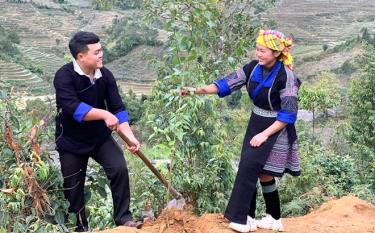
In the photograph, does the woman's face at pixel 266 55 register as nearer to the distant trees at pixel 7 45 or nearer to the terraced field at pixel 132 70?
the terraced field at pixel 132 70

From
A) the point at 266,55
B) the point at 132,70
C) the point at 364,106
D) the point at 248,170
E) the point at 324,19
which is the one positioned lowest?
the point at 132,70

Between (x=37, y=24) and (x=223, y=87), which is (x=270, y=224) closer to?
(x=223, y=87)

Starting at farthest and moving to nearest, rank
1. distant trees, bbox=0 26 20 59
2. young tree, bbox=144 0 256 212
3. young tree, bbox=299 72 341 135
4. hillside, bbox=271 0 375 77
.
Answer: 1. hillside, bbox=271 0 375 77
2. distant trees, bbox=0 26 20 59
3. young tree, bbox=299 72 341 135
4. young tree, bbox=144 0 256 212

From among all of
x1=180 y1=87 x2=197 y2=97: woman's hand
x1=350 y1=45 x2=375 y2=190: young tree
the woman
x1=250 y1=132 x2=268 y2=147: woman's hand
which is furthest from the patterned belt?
x1=350 y1=45 x2=375 y2=190: young tree

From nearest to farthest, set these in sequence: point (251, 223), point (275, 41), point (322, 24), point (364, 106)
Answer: point (275, 41) → point (251, 223) → point (364, 106) → point (322, 24)

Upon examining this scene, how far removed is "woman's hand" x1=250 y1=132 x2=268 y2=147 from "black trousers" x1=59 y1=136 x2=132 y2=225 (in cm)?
94

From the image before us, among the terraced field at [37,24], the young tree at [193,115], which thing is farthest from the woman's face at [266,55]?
the terraced field at [37,24]

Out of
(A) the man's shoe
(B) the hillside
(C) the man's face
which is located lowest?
(B) the hillside

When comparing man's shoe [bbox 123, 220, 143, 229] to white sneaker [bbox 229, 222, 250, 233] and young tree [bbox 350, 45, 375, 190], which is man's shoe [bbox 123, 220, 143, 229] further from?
young tree [bbox 350, 45, 375, 190]

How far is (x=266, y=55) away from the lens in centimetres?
350

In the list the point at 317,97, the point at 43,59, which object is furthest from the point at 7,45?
the point at 317,97

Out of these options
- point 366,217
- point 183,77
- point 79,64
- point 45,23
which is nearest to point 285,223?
point 366,217

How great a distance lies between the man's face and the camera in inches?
139

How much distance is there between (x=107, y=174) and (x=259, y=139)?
1.12 meters
